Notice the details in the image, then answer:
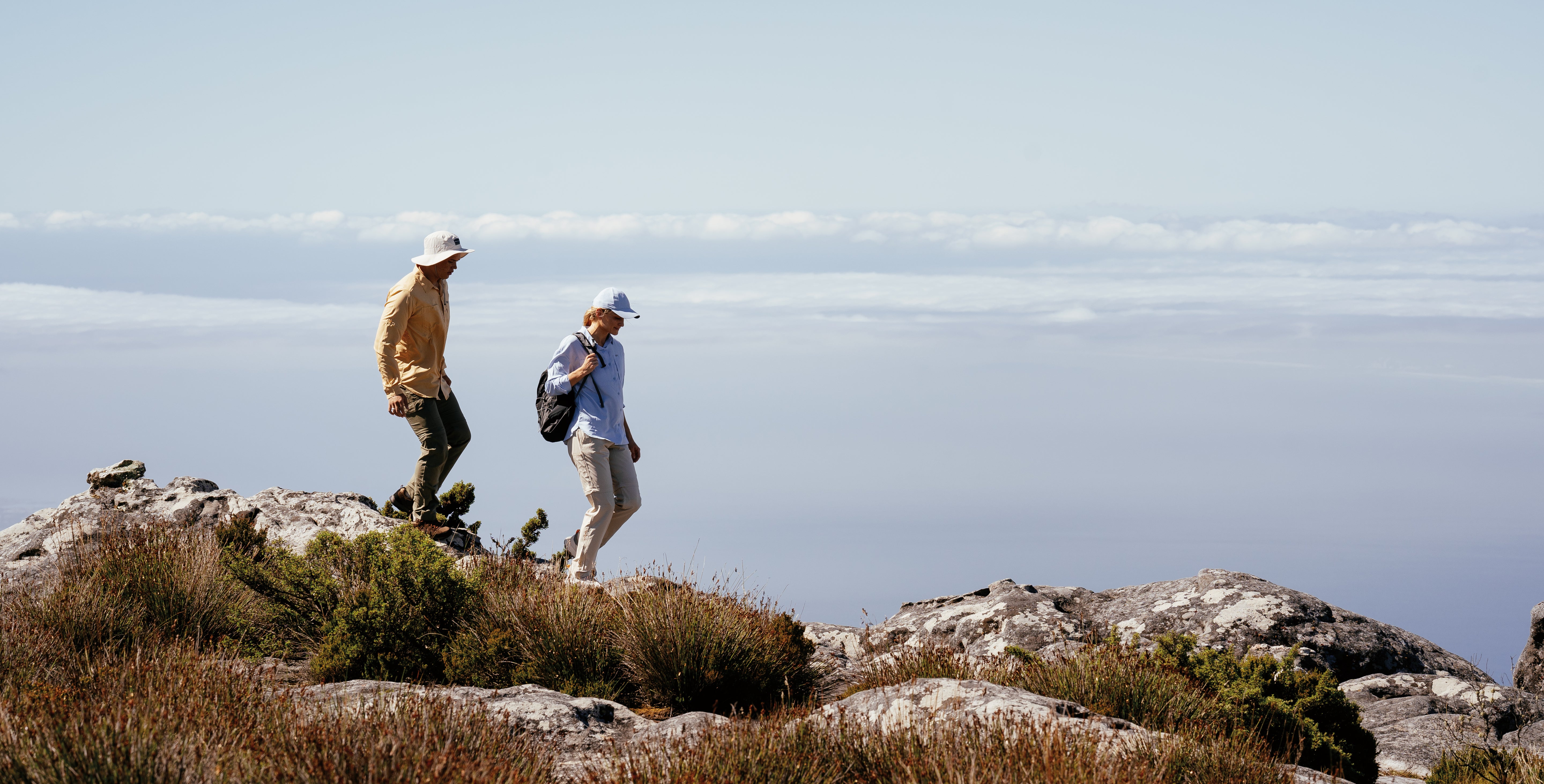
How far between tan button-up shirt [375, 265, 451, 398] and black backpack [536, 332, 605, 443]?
1.66 metres

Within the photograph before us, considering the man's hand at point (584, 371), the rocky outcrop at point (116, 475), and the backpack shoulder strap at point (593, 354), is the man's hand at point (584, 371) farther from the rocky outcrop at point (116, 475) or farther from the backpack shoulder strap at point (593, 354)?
the rocky outcrop at point (116, 475)

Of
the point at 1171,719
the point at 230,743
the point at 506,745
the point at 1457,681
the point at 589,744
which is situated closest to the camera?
the point at 230,743

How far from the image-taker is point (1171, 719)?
6.21m

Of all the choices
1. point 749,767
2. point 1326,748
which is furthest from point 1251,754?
point 749,767

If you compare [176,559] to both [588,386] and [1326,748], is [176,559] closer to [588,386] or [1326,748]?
[588,386]

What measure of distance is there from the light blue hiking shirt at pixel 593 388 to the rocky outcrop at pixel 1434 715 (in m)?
6.04

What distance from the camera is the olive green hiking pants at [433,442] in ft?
33.1

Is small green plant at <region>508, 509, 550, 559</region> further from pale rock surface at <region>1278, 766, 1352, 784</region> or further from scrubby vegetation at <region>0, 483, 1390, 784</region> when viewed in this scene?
pale rock surface at <region>1278, 766, 1352, 784</region>

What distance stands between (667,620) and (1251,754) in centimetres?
388

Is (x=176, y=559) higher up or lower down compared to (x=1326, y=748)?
higher up

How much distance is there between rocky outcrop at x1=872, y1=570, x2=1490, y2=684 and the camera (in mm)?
8961

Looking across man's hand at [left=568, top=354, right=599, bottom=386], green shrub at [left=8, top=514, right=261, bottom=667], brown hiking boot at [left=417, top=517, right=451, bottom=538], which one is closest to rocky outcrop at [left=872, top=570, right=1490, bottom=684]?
man's hand at [left=568, top=354, right=599, bottom=386]

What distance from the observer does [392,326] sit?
967 cm

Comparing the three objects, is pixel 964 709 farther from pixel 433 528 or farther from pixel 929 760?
pixel 433 528
